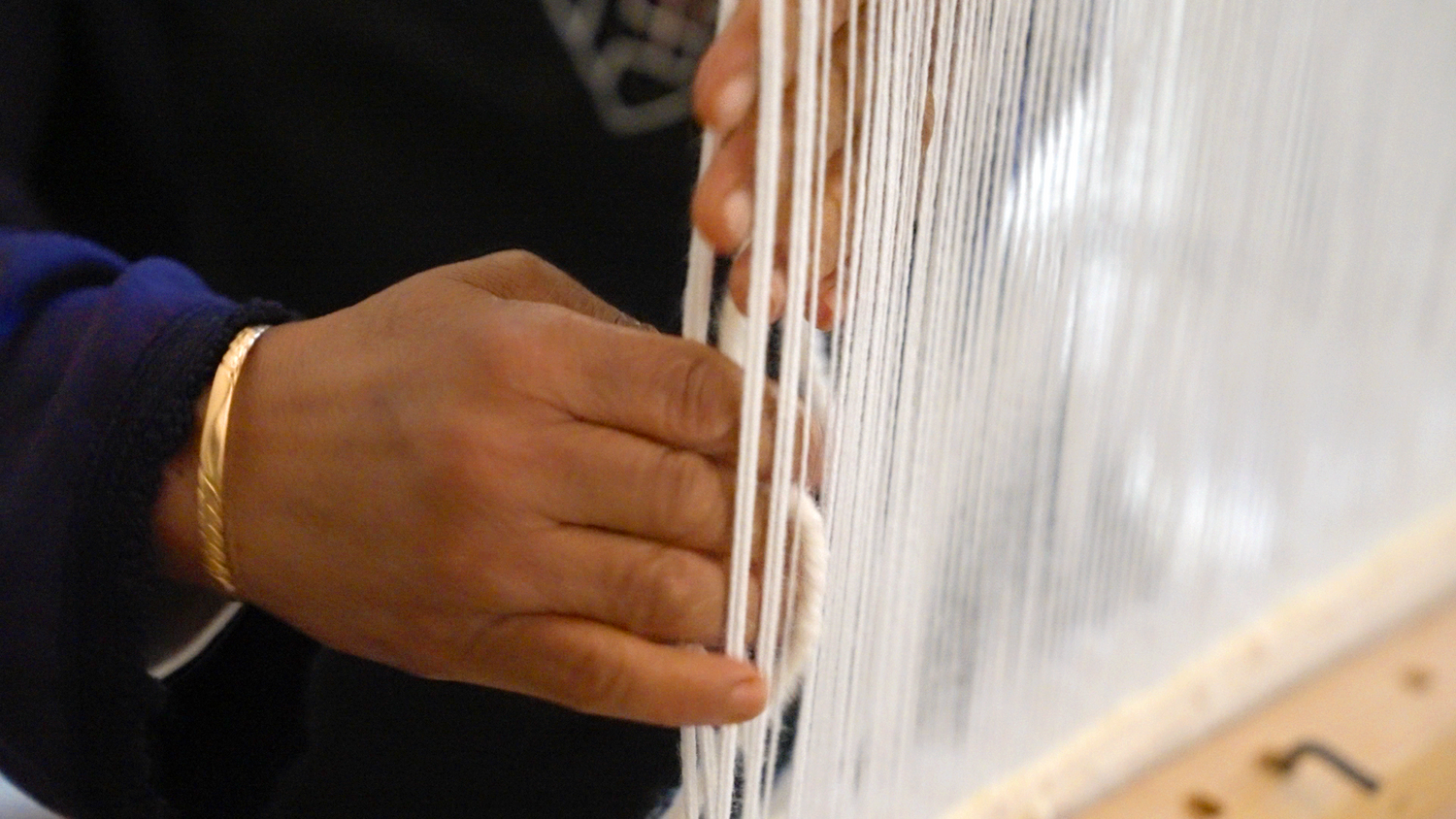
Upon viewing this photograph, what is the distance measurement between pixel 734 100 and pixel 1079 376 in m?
0.29

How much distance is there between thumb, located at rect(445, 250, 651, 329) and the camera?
1.01ft

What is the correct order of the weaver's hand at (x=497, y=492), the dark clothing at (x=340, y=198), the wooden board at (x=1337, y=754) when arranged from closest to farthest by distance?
the weaver's hand at (x=497, y=492) → the dark clothing at (x=340, y=198) → the wooden board at (x=1337, y=754)

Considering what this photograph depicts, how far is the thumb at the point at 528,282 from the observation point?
31 centimetres

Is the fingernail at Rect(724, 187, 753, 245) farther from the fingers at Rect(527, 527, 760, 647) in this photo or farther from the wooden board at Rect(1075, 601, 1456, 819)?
the wooden board at Rect(1075, 601, 1456, 819)

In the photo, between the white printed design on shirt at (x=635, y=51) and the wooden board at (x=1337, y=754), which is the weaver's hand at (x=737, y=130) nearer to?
the white printed design on shirt at (x=635, y=51)

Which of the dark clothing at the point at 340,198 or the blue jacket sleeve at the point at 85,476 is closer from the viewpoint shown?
the blue jacket sleeve at the point at 85,476

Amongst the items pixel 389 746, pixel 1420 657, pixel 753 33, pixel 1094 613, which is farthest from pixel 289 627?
pixel 1420 657

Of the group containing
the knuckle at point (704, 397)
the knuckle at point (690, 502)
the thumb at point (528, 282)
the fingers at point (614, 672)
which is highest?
the thumb at point (528, 282)

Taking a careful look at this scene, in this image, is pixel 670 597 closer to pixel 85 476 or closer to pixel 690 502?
pixel 690 502

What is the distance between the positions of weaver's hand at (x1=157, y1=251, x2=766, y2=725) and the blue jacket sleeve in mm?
20

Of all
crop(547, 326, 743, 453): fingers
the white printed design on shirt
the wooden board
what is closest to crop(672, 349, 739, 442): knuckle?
crop(547, 326, 743, 453): fingers

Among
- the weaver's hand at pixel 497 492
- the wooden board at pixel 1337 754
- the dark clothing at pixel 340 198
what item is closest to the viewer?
the weaver's hand at pixel 497 492

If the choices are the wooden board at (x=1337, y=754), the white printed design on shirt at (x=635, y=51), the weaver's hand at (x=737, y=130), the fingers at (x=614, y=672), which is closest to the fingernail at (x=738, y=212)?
the weaver's hand at (x=737, y=130)

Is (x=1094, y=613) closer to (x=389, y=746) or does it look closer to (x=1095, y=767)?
(x=1095, y=767)
